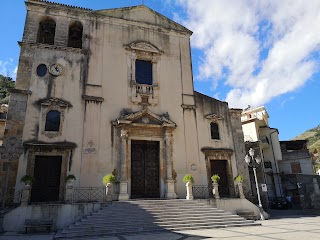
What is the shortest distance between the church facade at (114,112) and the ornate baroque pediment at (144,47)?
0.24 feet

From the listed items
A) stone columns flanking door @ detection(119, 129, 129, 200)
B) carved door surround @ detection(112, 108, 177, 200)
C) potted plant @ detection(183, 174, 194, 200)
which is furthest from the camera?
carved door surround @ detection(112, 108, 177, 200)

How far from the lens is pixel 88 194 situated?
1512 cm

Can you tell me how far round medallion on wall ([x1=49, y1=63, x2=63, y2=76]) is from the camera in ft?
55.7

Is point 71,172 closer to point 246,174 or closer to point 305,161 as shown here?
point 246,174

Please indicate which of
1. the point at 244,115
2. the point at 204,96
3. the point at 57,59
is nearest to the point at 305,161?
the point at 244,115

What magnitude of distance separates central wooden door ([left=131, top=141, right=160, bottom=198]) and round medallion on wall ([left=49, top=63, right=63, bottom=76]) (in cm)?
656

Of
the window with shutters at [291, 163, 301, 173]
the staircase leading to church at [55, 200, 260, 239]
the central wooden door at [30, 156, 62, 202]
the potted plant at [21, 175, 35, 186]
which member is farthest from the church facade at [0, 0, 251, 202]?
the window with shutters at [291, 163, 301, 173]

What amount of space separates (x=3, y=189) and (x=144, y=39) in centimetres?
1353

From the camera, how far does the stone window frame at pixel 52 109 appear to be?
15.7 m

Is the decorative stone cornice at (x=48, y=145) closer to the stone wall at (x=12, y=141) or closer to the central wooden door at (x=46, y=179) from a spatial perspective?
the stone wall at (x=12, y=141)

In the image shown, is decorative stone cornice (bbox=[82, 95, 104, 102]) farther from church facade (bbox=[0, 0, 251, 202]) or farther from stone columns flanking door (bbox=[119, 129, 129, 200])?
stone columns flanking door (bbox=[119, 129, 129, 200])

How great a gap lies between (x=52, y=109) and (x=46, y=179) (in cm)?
417

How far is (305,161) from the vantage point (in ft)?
110

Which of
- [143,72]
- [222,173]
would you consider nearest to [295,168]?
[222,173]
